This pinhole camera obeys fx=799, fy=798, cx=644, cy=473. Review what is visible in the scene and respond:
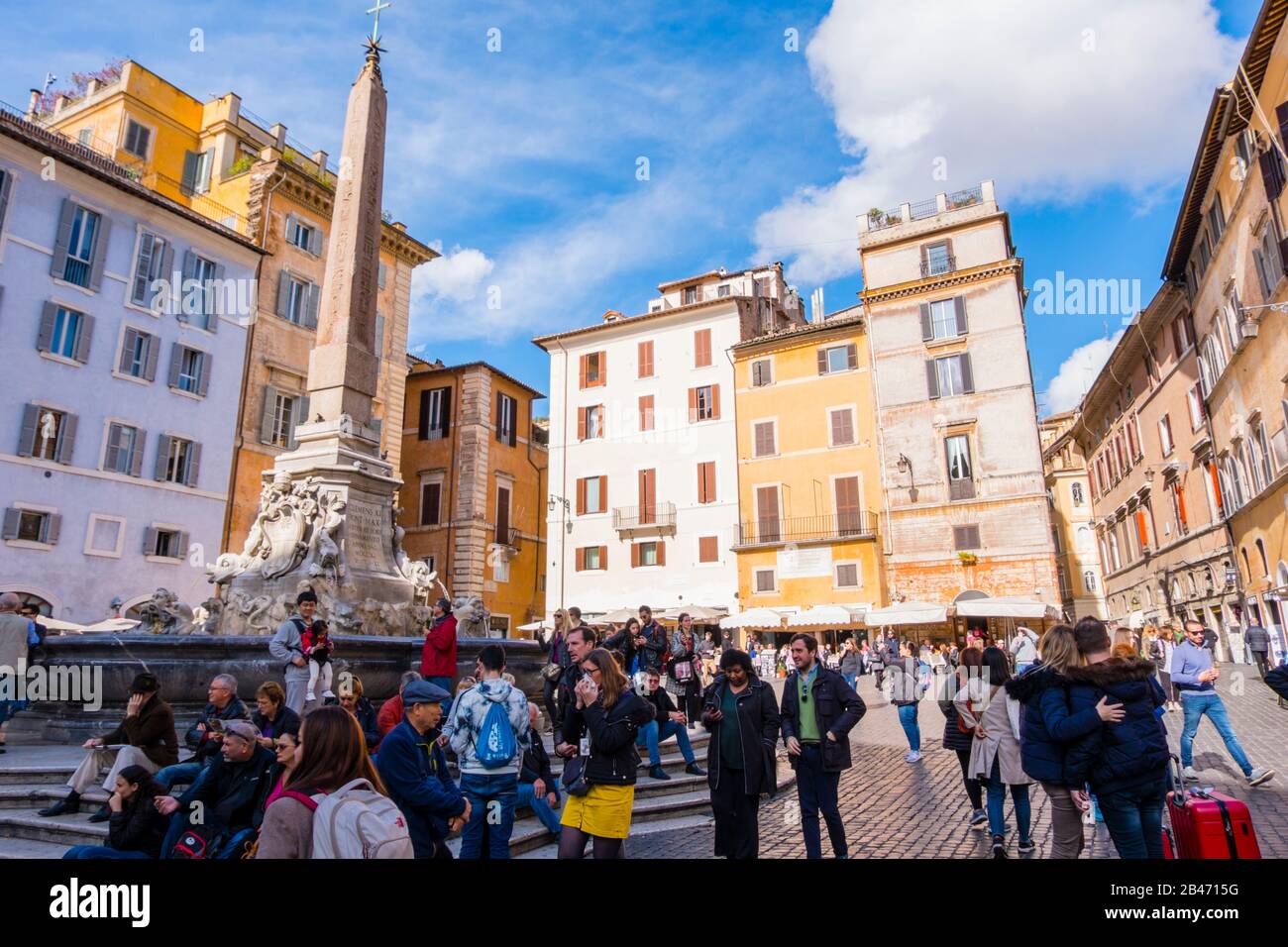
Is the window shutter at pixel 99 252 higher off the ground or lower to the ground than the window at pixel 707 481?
higher

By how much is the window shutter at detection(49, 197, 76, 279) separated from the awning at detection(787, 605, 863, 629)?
77.1 feet

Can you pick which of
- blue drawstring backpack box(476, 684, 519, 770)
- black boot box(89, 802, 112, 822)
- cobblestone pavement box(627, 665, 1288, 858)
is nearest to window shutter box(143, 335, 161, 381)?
black boot box(89, 802, 112, 822)

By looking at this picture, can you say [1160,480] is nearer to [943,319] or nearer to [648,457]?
[943,319]

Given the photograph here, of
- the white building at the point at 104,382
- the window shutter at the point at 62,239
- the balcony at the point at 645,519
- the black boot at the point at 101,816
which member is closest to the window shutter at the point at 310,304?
the white building at the point at 104,382

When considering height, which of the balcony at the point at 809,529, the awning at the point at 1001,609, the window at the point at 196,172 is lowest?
the awning at the point at 1001,609

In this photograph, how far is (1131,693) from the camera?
3.48 metres

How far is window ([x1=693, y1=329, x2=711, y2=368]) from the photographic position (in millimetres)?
33781

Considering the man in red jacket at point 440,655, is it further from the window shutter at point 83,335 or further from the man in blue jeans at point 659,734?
the window shutter at point 83,335

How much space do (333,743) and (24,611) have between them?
7.33 m

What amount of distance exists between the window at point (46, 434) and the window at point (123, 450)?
0.84 meters

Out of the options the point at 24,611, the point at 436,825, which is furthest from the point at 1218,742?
the point at 24,611

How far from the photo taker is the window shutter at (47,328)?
19453mm

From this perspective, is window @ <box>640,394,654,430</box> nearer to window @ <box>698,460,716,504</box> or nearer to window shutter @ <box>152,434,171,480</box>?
window @ <box>698,460,716,504</box>
